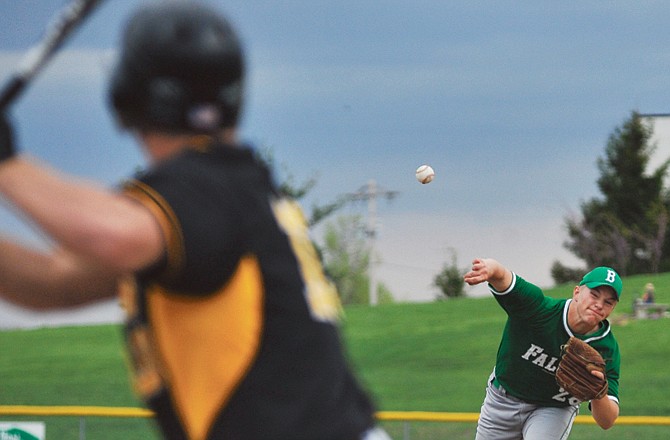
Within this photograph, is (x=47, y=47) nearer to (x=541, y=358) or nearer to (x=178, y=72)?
(x=178, y=72)

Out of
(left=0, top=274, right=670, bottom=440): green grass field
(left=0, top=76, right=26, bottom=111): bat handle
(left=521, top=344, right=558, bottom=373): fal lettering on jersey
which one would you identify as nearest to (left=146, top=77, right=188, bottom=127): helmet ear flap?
(left=0, top=76, right=26, bottom=111): bat handle

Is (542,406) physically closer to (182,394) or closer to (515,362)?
(515,362)

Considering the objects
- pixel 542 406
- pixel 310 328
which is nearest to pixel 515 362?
pixel 542 406

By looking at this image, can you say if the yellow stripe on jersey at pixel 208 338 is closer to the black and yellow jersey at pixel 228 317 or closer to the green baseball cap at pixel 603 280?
the black and yellow jersey at pixel 228 317

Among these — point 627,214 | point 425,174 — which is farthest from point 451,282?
point 425,174

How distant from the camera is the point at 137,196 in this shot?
1.70 m

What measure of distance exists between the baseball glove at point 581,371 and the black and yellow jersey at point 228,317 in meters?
4.90

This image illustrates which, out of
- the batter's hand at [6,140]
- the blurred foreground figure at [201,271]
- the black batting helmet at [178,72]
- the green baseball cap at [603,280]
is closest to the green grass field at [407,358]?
the green baseball cap at [603,280]

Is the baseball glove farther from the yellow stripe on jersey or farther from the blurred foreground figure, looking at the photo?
the yellow stripe on jersey

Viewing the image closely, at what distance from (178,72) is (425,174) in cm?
758

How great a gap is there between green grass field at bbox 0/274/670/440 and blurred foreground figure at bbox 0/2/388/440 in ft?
58.7

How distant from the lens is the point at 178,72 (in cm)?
184

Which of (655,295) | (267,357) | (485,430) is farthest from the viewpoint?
(655,295)

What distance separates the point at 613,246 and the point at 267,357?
44.4 metres
